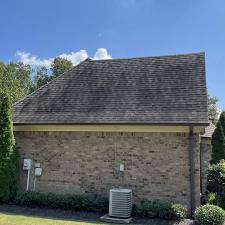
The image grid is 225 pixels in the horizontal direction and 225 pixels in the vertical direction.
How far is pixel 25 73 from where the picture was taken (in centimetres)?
4281

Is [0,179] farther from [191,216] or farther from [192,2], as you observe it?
[192,2]

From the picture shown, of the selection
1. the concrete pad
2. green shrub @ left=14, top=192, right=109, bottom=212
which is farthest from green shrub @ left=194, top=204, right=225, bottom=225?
green shrub @ left=14, top=192, right=109, bottom=212

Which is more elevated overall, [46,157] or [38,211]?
[46,157]

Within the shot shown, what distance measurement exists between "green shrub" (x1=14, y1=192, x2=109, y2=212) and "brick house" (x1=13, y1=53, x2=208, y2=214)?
79 cm

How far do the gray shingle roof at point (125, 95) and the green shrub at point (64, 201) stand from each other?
2.68 metres

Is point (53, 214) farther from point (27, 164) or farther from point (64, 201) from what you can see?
point (27, 164)

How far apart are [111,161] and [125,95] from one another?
281cm

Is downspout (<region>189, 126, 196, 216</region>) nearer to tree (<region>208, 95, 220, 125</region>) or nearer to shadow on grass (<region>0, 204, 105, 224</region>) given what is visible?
shadow on grass (<region>0, 204, 105, 224</region>)

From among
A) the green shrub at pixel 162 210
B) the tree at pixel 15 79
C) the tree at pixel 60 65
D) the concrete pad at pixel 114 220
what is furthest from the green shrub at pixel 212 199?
the tree at pixel 60 65

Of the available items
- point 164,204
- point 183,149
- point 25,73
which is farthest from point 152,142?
point 25,73

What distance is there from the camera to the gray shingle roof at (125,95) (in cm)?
1181

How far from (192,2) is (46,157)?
312 inches

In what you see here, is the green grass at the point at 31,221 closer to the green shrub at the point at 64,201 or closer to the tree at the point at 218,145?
the green shrub at the point at 64,201

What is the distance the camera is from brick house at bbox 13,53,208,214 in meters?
11.2
